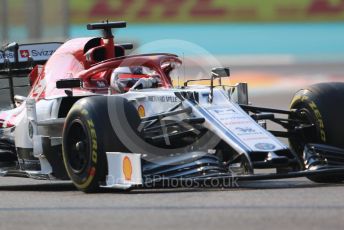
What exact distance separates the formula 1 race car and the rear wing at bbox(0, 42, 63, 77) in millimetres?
1031

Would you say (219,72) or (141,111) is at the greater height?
(219,72)

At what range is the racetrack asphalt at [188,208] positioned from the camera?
20.9ft

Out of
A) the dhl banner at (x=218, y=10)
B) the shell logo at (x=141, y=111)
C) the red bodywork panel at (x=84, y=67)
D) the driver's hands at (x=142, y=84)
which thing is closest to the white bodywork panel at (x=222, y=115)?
the shell logo at (x=141, y=111)

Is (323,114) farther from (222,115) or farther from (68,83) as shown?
(68,83)

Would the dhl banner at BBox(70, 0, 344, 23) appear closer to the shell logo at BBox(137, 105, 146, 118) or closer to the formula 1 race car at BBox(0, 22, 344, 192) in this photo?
the formula 1 race car at BBox(0, 22, 344, 192)

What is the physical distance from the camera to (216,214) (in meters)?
6.75

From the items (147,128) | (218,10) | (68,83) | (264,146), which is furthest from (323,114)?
(218,10)

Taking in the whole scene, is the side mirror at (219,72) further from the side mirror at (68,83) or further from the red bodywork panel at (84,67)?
the side mirror at (68,83)

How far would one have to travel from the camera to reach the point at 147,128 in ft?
29.1

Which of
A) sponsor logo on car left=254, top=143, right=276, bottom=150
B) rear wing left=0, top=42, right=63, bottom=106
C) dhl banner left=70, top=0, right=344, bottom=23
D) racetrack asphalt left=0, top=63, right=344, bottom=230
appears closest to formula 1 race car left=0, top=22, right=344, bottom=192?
sponsor logo on car left=254, top=143, right=276, bottom=150

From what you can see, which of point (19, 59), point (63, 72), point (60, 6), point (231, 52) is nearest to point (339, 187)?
point (63, 72)

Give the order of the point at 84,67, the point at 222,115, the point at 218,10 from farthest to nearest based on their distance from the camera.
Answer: the point at 218,10 → the point at 84,67 → the point at 222,115

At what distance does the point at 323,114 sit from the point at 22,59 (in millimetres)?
4070

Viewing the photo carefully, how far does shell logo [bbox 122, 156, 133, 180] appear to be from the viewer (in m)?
8.40
